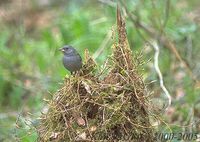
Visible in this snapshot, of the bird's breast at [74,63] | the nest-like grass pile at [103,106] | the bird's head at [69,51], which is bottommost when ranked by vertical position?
the nest-like grass pile at [103,106]

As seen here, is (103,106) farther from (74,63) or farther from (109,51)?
(109,51)

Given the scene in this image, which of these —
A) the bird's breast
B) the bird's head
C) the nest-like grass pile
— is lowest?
the nest-like grass pile

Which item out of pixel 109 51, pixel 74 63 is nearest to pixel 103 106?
pixel 74 63

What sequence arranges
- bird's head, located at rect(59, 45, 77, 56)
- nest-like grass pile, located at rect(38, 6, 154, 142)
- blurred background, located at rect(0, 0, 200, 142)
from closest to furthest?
nest-like grass pile, located at rect(38, 6, 154, 142) < bird's head, located at rect(59, 45, 77, 56) < blurred background, located at rect(0, 0, 200, 142)

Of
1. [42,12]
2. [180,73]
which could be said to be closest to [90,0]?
[42,12]

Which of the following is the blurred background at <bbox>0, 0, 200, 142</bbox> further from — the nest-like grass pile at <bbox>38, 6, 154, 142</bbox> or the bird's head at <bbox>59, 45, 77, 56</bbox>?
the nest-like grass pile at <bbox>38, 6, 154, 142</bbox>

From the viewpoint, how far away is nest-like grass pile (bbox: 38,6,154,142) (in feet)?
12.8

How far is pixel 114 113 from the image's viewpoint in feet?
12.7

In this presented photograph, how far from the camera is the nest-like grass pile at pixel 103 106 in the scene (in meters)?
3.89

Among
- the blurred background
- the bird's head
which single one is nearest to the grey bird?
the bird's head

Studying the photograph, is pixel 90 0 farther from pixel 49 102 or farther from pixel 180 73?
pixel 49 102

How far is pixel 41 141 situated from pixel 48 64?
423 centimetres

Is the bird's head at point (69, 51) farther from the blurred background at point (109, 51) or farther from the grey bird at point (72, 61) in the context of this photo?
the blurred background at point (109, 51)

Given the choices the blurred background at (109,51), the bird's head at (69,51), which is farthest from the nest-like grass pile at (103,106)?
the blurred background at (109,51)
